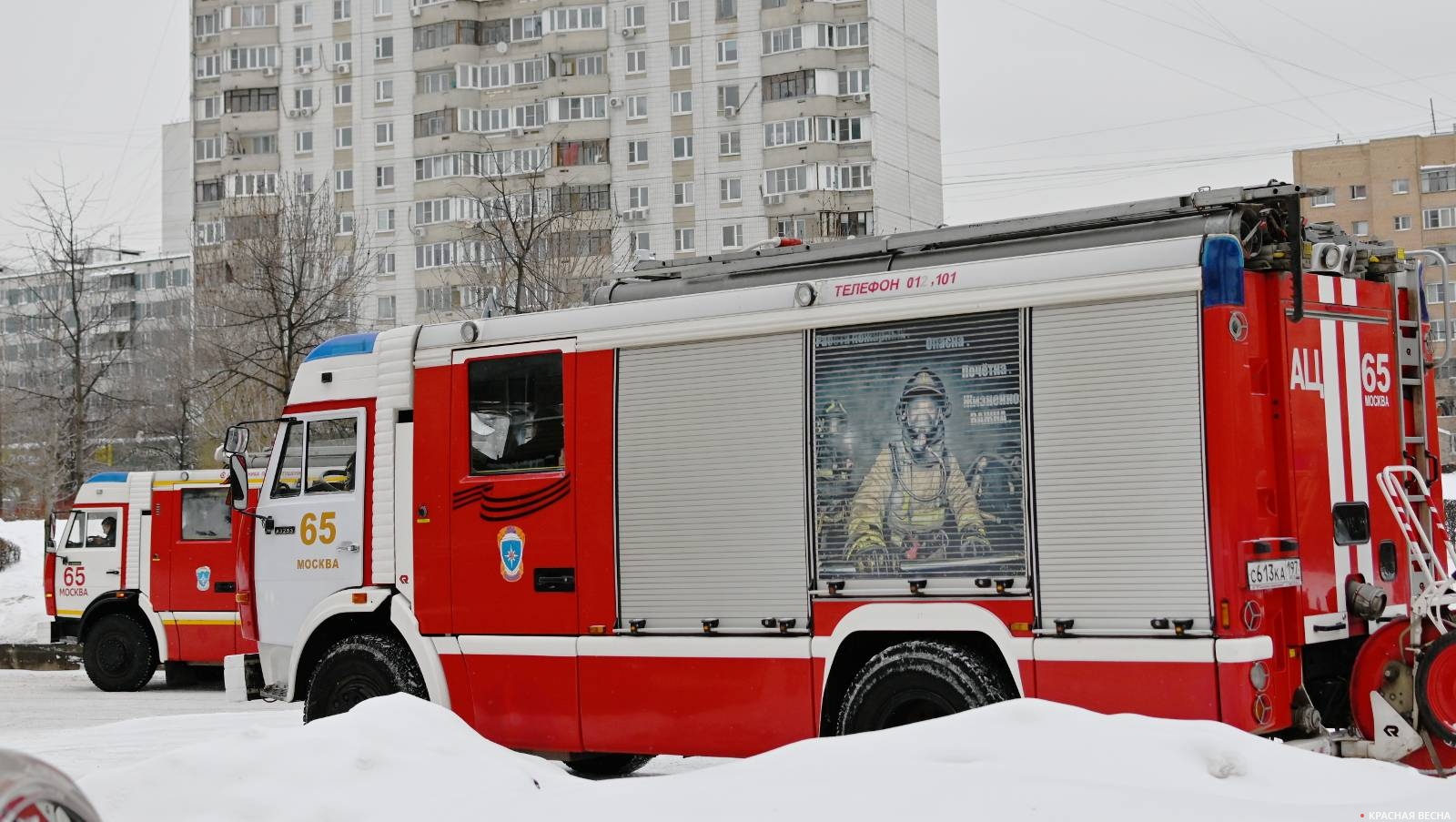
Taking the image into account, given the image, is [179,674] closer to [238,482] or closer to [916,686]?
[238,482]

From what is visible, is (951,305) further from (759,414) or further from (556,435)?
(556,435)

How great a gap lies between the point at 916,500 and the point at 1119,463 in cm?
112

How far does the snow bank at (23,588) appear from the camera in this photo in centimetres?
2731

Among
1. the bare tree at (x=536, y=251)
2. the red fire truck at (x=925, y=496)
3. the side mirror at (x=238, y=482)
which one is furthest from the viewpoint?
the bare tree at (x=536, y=251)

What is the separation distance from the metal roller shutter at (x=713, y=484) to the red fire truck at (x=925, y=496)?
2cm

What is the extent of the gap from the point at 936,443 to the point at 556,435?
8.61 ft

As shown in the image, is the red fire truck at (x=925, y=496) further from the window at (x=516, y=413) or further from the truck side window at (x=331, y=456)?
the truck side window at (x=331, y=456)

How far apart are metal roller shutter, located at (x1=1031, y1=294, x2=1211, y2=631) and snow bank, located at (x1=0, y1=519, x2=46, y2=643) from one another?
21.9 meters

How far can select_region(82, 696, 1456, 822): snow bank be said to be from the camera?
18.6 ft

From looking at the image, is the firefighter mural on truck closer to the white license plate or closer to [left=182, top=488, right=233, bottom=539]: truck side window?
the white license plate

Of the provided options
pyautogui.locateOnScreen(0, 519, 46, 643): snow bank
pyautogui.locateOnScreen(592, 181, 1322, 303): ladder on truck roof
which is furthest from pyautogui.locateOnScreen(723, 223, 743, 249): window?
pyautogui.locateOnScreen(592, 181, 1322, 303): ladder on truck roof

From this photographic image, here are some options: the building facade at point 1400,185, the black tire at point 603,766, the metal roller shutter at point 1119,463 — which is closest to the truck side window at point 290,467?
the black tire at point 603,766

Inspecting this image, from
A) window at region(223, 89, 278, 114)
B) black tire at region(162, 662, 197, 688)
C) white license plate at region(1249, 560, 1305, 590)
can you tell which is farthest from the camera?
window at region(223, 89, 278, 114)

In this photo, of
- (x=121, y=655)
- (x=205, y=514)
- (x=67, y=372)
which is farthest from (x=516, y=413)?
(x=67, y=372)
